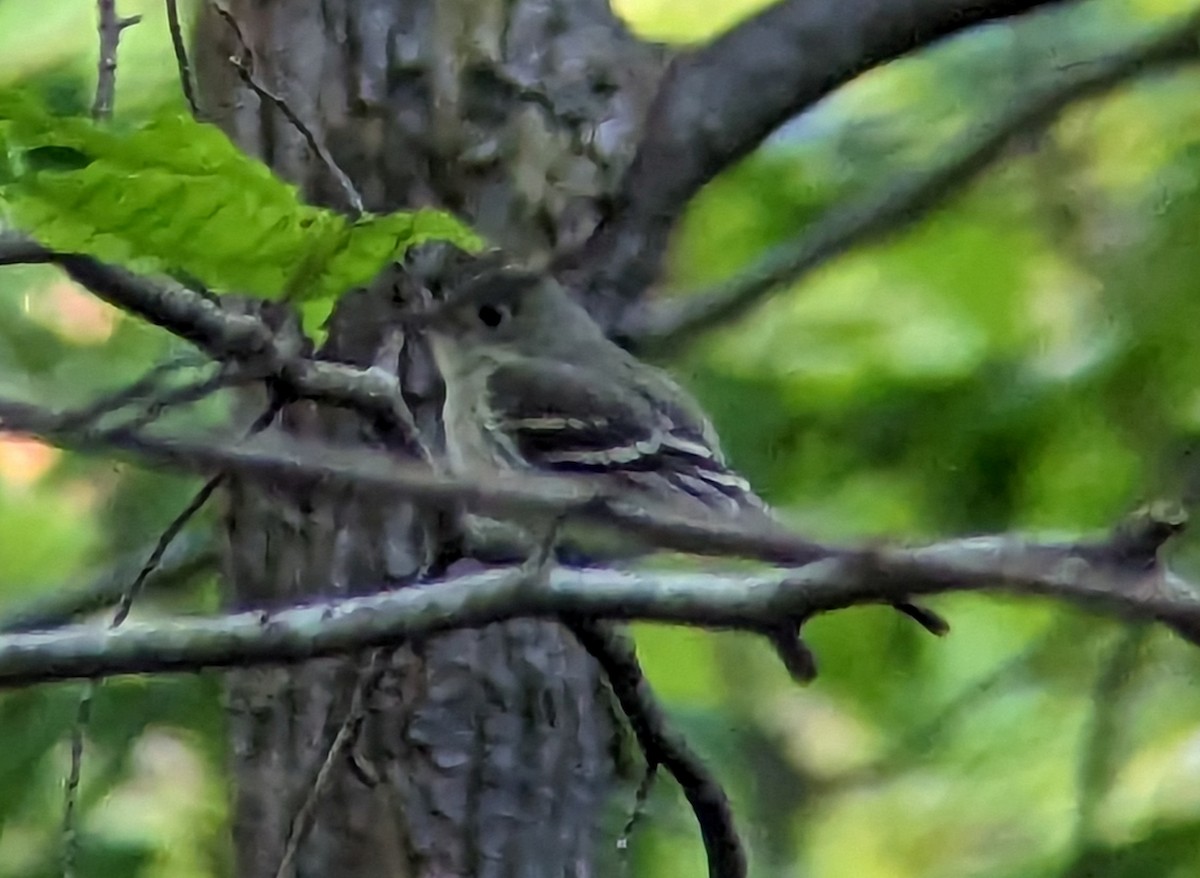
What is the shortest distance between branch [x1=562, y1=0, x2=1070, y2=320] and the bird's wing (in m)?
0.44

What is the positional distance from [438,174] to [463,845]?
73 centimetres

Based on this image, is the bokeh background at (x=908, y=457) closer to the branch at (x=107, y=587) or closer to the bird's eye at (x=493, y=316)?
the branch at (x=107, y=587)

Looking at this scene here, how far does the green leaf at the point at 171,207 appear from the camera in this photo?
0.90m

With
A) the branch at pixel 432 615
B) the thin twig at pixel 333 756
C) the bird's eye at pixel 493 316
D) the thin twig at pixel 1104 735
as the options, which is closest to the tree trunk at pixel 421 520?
the thin twig at pixel 333 756

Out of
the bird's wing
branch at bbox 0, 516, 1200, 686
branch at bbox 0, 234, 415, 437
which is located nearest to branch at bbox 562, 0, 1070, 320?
the bird's wing

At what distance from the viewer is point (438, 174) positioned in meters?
2.05

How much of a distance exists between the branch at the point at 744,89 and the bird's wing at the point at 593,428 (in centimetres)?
44

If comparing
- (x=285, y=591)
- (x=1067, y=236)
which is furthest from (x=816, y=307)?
(x=285, y=591)

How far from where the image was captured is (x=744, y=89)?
206cm

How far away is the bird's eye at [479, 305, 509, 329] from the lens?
2.77m

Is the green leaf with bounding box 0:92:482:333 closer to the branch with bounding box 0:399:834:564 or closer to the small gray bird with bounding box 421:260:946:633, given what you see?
the branch with bounding box 0:399:834:564

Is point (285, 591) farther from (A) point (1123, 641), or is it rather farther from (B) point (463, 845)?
(A) point (1123, 641)

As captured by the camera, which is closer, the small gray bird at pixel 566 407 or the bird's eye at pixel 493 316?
the small gray bird at pixel 566 407

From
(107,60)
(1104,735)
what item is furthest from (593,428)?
(107,60)
